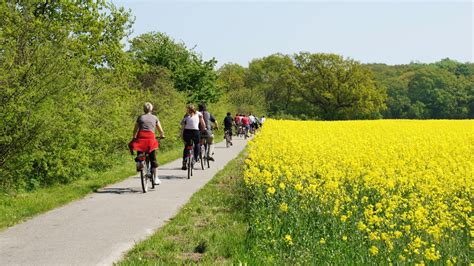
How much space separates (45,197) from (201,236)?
15.3 feet

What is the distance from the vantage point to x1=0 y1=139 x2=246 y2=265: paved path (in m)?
6.48

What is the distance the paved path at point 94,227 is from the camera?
21.3 ft

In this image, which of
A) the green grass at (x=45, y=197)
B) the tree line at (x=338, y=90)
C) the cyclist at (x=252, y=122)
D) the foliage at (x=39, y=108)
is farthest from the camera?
the tree line at (x=338, y=90)

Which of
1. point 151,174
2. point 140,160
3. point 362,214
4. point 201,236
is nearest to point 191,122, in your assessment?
point 151,174

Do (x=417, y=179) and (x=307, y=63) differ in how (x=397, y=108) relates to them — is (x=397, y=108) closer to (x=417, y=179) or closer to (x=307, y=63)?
(x=307, y=63)

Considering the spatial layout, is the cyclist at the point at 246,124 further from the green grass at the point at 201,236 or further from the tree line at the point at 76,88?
the green grass at the point at 201,236

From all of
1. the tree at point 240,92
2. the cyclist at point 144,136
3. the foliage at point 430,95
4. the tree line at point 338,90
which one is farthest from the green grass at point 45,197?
the foliage at point 430,95

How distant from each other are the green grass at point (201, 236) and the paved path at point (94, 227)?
0.86ft

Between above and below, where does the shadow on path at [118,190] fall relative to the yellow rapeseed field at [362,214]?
below

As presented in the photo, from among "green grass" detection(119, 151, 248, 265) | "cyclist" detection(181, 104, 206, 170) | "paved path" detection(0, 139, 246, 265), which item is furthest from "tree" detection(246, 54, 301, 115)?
"green grass" detection(119, 151, 248, 265)

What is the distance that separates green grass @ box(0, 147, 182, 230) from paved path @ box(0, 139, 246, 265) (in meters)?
0.23

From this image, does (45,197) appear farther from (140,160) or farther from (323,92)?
(323,92)

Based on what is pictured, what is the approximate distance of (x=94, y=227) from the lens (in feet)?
26.8

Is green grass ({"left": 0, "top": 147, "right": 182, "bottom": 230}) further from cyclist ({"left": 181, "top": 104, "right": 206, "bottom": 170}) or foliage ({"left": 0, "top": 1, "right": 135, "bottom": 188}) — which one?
cyclist ({"left": 181, "top": 104, "right": 206, "bottom": 170})
